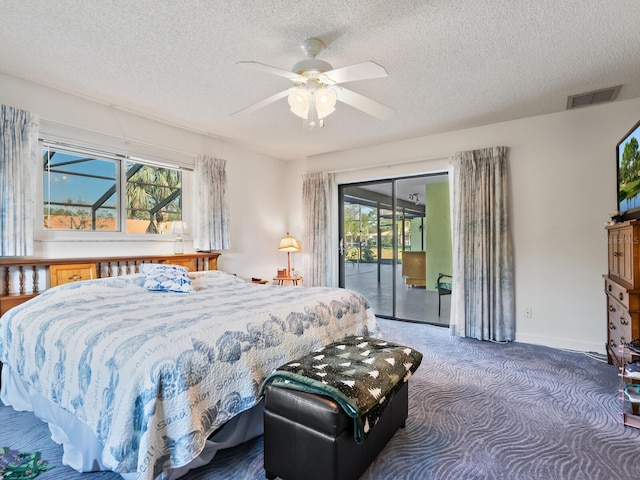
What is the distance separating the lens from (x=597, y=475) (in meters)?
1.68

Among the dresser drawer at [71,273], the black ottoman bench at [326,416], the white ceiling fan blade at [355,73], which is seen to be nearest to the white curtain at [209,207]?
the dresser drawer at [71,273]

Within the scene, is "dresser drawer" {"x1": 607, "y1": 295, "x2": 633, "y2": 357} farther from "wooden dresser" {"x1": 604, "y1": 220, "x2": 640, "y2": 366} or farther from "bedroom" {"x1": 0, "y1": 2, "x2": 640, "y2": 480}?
"bedroom" {"x1": 0, "y1": 2, "x2": 640, "y2": 480}

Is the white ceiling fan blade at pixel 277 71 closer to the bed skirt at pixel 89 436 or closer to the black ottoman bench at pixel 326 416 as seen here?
the black ottoman bench at pixel 326 416

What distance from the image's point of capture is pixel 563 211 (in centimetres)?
363

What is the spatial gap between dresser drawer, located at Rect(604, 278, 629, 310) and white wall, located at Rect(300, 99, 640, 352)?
21.8 inches

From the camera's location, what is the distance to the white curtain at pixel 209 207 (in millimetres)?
4137

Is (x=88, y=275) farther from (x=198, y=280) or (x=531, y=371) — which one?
(x=531, y=371)

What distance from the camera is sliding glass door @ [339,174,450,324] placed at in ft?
16.0

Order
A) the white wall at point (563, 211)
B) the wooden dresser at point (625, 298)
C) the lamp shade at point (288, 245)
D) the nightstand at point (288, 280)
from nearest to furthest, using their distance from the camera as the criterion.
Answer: the wooden dresser at point (625, 298)
the white wall at point (563, 211)
the nightstand at point (288, 280)
the lamp shade at point (288, 245)

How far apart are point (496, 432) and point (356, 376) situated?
1.12m

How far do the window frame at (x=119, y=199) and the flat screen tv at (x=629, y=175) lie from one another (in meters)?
4.38

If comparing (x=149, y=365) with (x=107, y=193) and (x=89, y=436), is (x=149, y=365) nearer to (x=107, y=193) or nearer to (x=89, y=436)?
(x=89, y=436)

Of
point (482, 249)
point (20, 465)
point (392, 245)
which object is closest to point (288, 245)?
point (392, 245)

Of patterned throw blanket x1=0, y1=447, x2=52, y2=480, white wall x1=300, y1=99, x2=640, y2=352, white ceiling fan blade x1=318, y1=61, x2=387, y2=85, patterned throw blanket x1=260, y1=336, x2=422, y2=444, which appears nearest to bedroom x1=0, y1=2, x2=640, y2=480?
white wall x1=300, y1=99, x2=640, y2=352
